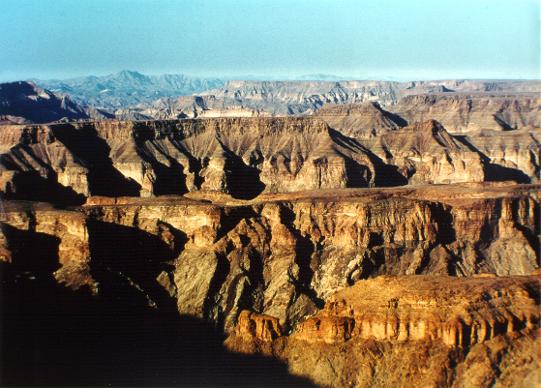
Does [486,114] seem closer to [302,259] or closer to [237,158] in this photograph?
[237,158]

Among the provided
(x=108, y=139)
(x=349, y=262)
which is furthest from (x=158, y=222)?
(x=108, y=139)

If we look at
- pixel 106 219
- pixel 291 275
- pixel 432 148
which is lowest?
pixel 291 275

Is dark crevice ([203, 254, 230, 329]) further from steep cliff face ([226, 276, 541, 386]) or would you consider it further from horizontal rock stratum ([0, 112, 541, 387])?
steep cliff face ([226, 276, 541, 386])

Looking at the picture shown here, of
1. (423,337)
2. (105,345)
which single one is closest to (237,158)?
(105,345)

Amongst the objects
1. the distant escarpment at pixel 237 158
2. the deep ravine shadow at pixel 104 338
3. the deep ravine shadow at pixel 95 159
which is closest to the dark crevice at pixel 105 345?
the deep ravine shadow at pixel 104 338

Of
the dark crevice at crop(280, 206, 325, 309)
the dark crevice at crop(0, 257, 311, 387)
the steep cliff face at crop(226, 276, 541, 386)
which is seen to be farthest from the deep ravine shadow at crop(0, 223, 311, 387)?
the dark crevice at crop(280, 206, 325, 309)

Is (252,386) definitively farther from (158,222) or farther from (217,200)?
(217,200)
